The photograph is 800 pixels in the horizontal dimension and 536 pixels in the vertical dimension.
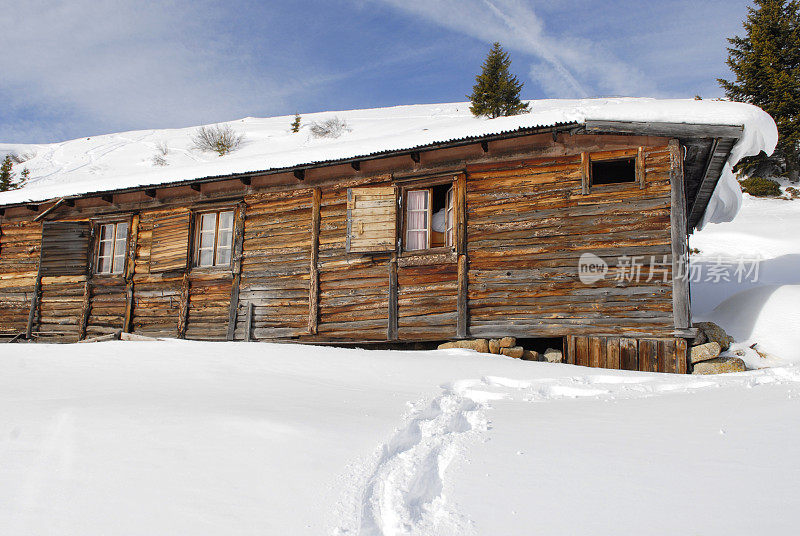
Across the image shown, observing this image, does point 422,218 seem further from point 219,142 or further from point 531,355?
point 219,142

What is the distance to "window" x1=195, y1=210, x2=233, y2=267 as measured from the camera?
1187 centimetres

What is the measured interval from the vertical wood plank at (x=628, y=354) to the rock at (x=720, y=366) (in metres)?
0.83

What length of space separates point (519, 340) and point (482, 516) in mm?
7206

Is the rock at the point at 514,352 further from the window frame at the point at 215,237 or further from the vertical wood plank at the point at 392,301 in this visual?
the window frame at the point at 215,237

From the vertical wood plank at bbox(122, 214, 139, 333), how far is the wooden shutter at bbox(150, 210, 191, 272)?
58 centimetres

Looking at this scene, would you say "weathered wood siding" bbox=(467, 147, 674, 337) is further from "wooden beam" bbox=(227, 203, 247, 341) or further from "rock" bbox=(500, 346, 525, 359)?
"wooden beam" bbox=(227, 203, 247, 341)

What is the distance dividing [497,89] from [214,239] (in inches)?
1003

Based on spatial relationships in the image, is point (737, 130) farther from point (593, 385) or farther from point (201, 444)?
point (201, 444)

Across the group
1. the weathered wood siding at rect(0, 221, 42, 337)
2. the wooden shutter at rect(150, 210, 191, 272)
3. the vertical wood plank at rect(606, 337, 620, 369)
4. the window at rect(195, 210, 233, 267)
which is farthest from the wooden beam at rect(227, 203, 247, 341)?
the vertical wood plank at rect(606, 337, 620, 369)

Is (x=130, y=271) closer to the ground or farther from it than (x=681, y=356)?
farther from it

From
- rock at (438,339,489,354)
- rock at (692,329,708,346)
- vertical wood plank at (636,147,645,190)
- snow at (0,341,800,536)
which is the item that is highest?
vertical wood plank at (636,147,645,190)

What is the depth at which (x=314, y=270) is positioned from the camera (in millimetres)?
10742

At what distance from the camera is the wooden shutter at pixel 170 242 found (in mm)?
11953

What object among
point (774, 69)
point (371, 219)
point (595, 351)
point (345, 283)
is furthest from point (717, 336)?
point (774, 69)
